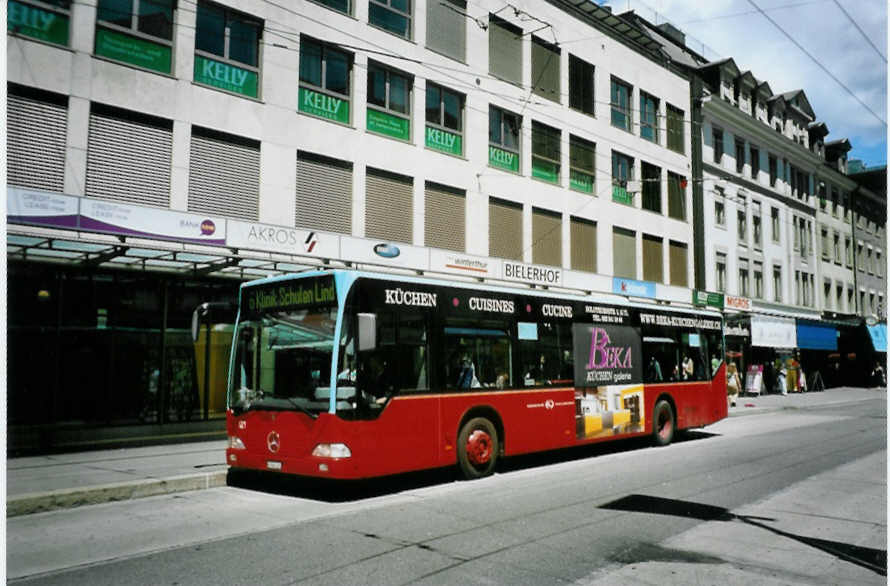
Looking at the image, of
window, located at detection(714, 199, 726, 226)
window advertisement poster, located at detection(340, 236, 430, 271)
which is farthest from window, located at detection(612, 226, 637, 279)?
window advertisement poster, located at detection(340, 236, 430, 271)

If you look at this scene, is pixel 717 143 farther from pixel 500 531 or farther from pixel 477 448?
pixel 500 531

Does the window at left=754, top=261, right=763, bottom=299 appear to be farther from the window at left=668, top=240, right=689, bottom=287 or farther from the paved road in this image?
the paved road

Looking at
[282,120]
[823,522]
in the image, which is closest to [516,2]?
[282,120]

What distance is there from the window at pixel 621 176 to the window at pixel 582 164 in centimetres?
148

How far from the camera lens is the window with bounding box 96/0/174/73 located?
14672 millimetres

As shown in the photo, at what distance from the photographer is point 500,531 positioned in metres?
7.39

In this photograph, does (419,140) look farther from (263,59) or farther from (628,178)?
(628,178)

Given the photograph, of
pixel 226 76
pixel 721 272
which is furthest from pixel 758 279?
pixel 226 76

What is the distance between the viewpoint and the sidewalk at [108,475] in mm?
8969

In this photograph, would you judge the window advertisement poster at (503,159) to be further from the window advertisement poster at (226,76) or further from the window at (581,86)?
the window advertisement poster at (226,76)

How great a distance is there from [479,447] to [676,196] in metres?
24.9

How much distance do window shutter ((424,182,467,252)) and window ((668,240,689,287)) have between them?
45.0ft

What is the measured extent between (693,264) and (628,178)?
252 inches

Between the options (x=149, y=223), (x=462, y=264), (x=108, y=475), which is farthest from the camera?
(x=462, y=264)
